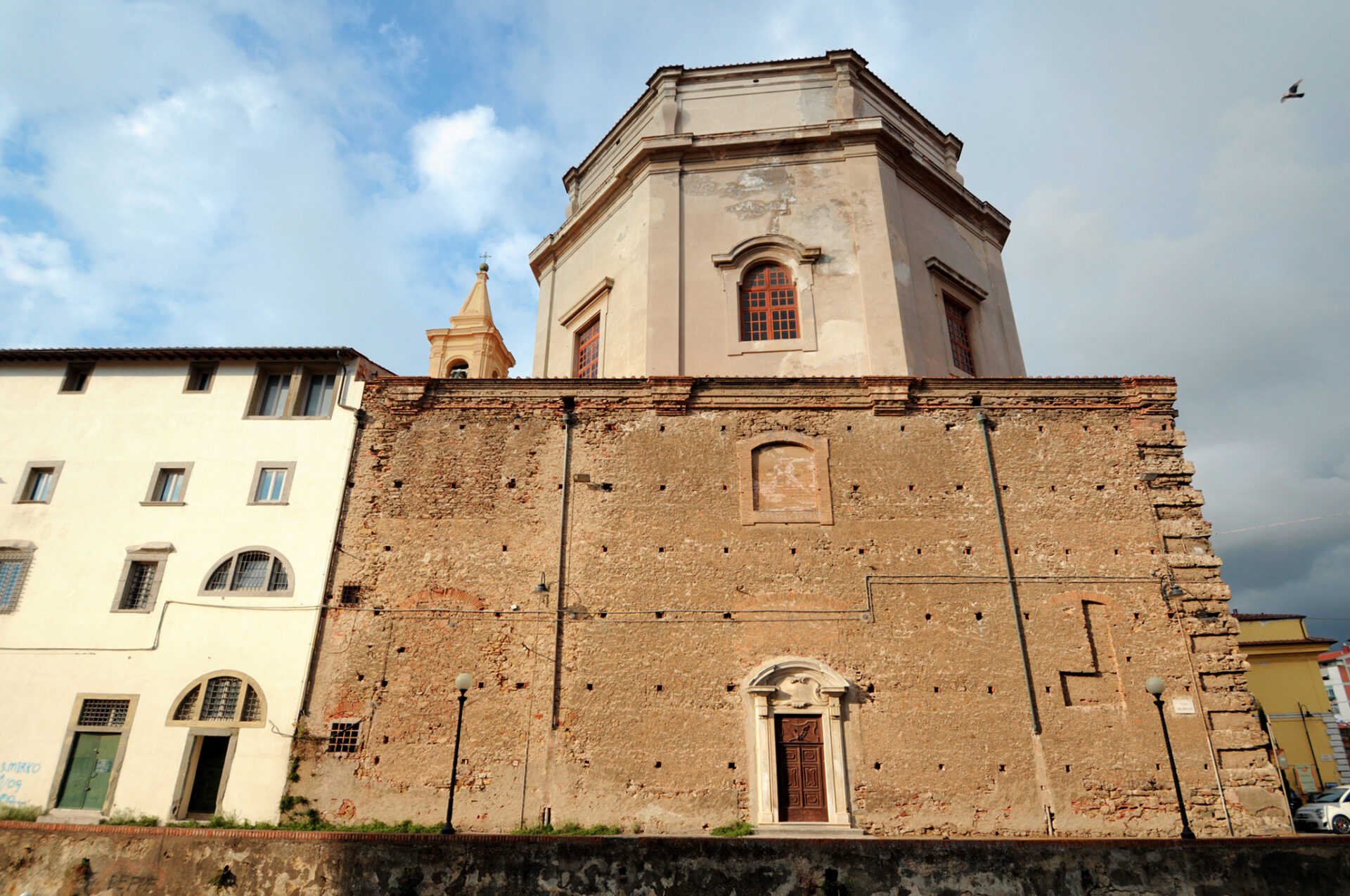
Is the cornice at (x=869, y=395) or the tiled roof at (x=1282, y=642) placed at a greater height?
the cornice at (x=869, y=395)

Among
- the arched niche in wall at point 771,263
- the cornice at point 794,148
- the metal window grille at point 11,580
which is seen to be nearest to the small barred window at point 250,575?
the metal window grille at point 11,580

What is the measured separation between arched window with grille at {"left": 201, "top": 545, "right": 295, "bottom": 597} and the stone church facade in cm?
112

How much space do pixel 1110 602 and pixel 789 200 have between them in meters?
10.8

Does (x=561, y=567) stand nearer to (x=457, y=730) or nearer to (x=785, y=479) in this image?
(x=457, y=730)

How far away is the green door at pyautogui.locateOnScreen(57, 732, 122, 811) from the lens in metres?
13.5

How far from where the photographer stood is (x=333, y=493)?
607 inches

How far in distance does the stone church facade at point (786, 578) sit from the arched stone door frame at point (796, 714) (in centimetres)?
5

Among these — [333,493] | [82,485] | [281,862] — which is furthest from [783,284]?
[82,485]

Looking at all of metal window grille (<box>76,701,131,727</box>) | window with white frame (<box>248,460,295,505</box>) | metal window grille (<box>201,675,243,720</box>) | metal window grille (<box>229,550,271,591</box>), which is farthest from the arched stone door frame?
metal window grille (<box>76,701,131,727</box>)

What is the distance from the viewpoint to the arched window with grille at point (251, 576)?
14633mm

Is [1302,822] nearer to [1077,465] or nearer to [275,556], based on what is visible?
[1077,465]

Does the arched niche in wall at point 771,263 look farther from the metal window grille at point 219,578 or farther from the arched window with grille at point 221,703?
the arched window with grille at point 221,703

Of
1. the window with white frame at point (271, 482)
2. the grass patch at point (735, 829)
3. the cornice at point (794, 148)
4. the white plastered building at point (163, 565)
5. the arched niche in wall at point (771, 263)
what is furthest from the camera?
the cornice at point (794, 148)

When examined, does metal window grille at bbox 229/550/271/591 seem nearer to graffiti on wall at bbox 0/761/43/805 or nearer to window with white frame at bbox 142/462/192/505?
window with white frame at bbox 142/462/192/505
